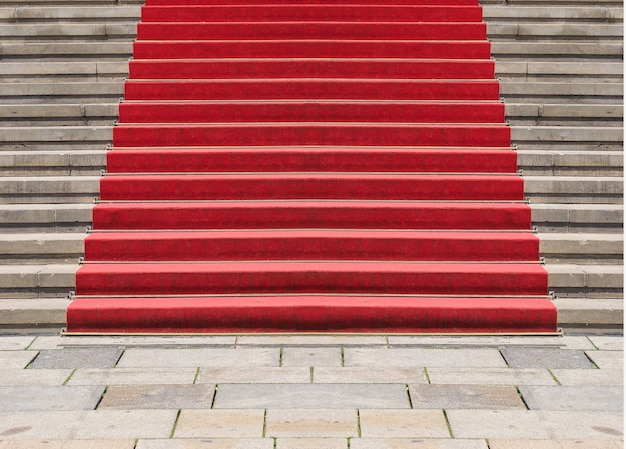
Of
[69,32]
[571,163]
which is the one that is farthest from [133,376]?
[69,32]

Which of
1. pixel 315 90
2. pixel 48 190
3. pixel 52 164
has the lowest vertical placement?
pixel 48 190

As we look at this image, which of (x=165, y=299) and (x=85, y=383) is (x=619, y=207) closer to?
(x=165, y=299)

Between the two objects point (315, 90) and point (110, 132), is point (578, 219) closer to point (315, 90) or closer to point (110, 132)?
point (315, 90)

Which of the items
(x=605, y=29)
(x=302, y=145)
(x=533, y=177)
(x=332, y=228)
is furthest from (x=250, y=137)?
(x=605, y=29)

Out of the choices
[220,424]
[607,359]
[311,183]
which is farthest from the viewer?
[311,183]

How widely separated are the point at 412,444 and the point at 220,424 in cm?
108

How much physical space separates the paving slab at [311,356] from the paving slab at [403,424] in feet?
2.90

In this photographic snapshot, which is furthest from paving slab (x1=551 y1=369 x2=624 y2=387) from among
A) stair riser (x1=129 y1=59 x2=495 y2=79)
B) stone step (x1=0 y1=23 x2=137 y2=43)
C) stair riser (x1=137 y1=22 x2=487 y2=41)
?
stone step (x1=0 y1=23 x2=137 y2=43)

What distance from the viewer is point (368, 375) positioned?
5434 mm

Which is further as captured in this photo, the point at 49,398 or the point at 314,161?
the point at 314,161

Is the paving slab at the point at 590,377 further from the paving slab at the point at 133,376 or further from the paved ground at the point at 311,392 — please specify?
the paving slab at the point at 133,376

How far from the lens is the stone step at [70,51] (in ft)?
29.5

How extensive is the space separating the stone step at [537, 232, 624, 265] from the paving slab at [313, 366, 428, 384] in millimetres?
2023

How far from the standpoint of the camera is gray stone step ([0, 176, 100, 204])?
24.2 feet
